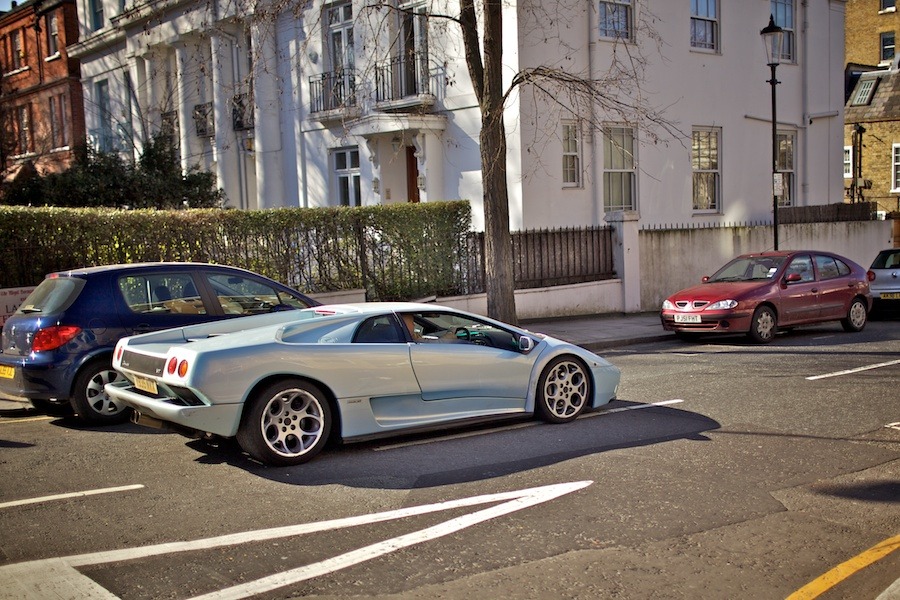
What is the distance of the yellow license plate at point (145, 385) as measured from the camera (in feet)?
24.4

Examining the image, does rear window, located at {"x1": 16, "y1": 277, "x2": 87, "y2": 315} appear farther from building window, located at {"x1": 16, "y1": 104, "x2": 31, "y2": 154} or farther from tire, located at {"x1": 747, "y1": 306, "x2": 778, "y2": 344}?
building window, located at {"x1": 16, "y1": 104, "x2": 31, "y2": 154}

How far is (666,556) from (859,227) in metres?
23.1

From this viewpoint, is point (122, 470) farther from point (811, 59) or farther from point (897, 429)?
point (811, 59)

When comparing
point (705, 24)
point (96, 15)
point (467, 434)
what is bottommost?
point (467, 434)

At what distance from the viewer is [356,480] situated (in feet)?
22.7

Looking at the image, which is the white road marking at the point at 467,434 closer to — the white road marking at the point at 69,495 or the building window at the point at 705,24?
the white road marking at the point at 69,495

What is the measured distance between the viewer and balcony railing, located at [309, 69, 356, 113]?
874 inches

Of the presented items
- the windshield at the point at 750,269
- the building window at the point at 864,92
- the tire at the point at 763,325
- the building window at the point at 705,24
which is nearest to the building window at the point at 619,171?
the building window at the point at 705,24

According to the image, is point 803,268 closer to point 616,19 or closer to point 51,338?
point 616,19

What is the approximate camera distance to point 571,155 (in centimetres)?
1998

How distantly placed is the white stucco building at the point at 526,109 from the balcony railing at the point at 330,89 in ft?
0.19

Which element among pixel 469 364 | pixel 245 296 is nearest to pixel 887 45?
pixel 245 296

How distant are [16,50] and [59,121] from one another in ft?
17.8

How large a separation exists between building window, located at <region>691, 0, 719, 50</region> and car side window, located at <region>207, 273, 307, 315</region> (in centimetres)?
1554
